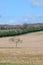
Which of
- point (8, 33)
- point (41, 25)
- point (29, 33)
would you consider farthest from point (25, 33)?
point (41, 25)

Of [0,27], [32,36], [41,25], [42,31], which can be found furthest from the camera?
[0,27]

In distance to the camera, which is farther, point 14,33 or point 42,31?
point 42,31

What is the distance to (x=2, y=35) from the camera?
8000 cm

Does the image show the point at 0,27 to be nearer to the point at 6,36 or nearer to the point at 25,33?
the point at 25,33

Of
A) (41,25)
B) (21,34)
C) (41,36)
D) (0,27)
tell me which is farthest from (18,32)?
(0,27)

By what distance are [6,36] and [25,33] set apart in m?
10.6

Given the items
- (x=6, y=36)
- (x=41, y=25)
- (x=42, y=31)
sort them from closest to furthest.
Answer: (x=6, y=36)
(x=42, y=31)
(x=41, y=25)

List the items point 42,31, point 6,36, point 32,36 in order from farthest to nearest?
point 42,31 < point 32,36 < point 6,36

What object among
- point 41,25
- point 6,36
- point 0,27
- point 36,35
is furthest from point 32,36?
point 0,27

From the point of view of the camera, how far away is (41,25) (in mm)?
105688

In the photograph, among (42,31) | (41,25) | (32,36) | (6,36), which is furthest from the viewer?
(41,25)

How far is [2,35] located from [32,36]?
33.4ft

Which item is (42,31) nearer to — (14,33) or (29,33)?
(29,33)

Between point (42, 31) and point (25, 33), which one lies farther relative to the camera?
point (42, 31)
